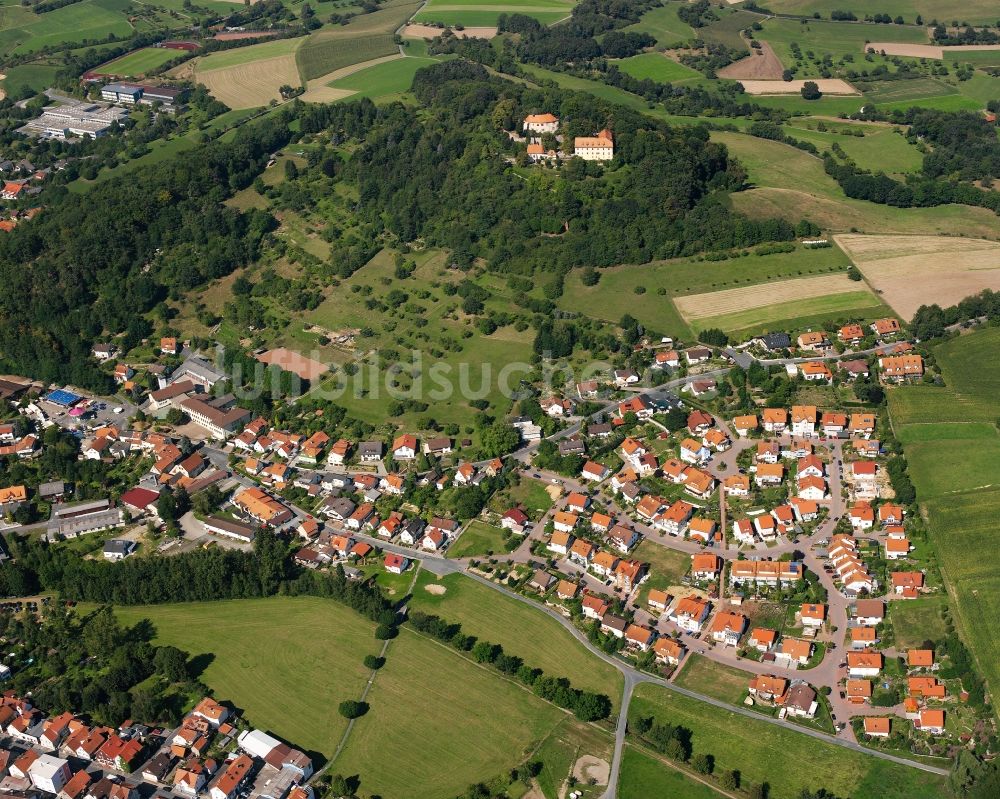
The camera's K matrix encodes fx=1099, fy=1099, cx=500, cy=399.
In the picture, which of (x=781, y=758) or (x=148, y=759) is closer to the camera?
(x=781, y=758)

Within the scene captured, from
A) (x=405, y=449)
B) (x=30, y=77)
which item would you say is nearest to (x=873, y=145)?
(x=405, y=449)

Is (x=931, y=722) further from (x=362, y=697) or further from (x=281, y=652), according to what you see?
(x=281, y=652)

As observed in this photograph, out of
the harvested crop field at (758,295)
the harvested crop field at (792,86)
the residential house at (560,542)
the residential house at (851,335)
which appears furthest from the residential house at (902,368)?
the harvested crop field at (792,86)

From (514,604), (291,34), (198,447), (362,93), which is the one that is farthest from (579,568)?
(291,34)

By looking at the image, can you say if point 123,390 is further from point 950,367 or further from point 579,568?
point 950,367

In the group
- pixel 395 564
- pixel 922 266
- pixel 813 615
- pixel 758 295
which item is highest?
pixel 922 266

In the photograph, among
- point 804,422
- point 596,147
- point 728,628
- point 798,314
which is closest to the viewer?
point 728,628

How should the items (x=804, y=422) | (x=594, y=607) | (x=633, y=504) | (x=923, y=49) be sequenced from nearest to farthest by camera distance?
(x=594, y=607)
(x=633, y=504)
(x=804, y=422)
(x=923, y=49)
